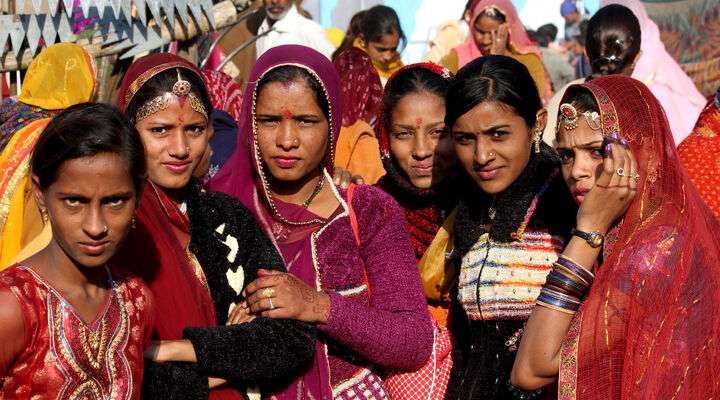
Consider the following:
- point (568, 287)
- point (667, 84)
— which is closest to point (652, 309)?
point (568, 287)

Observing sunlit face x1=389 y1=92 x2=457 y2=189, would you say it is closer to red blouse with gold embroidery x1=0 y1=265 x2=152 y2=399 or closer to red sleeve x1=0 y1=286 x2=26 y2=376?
red blouse with gold embroidery x1=0 y1=265 x2=152 y2=399

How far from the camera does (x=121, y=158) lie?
262 centimetres

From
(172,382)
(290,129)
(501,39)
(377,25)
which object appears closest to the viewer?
(172,382)

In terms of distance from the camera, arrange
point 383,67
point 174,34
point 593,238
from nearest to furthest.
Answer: point 593,238
point 174,34
point 383,67

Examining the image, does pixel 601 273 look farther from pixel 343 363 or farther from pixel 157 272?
pixel 157 272

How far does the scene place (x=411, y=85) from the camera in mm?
4246

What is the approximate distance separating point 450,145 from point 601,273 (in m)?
1.31

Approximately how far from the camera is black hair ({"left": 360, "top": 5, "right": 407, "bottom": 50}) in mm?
8523

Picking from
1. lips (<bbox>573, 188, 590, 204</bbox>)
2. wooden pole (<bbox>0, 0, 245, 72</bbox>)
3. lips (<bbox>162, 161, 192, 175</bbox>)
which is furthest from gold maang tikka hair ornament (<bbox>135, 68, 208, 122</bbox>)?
wooden pole (<bbox>0, 0, 245, 72</bbox>)

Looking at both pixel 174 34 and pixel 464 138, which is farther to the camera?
pixel 174 34

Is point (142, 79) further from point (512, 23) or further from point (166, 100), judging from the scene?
point (512, 23)

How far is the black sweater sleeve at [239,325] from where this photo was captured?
292 centimetres

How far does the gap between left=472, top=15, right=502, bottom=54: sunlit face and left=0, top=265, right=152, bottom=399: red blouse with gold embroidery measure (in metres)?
5.65

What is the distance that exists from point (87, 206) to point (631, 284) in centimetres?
155
